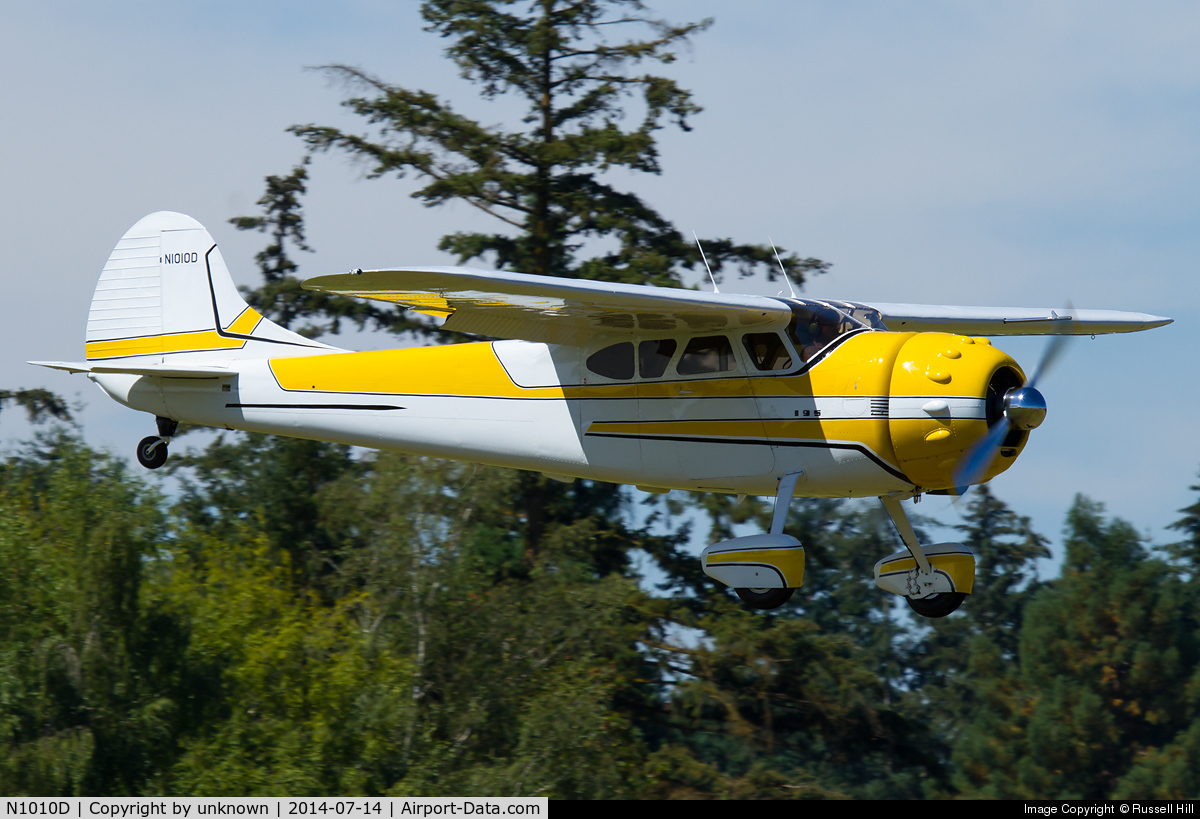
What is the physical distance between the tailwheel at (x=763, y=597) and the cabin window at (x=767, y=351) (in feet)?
5.61

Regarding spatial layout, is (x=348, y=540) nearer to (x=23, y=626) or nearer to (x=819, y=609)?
(x=23, y=626)

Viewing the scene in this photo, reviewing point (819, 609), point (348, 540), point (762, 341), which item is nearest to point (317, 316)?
point (348, 540)

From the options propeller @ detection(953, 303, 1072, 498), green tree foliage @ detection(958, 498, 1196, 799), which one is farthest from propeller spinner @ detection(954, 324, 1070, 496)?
green tree foliage @ detection(958, 498, 1196, 799)

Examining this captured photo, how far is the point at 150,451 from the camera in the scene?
1438 cm

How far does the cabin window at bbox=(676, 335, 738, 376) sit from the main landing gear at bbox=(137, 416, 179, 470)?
5906mm

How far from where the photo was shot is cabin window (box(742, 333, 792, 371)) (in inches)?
423

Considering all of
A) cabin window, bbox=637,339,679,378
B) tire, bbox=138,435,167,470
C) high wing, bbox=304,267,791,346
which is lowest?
tire, bbox=138,435,167,470

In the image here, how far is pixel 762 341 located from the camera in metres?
10.8

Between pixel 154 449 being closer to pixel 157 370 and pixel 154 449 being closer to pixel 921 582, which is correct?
pixel 157 370

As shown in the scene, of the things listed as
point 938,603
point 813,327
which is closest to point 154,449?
point 813,327

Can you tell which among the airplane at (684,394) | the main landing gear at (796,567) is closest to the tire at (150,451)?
the airplane at (684,394)

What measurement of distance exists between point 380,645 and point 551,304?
15.2 metres

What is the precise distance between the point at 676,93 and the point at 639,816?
14.6 meters

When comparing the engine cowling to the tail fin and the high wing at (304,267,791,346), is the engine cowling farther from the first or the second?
the tail fin
